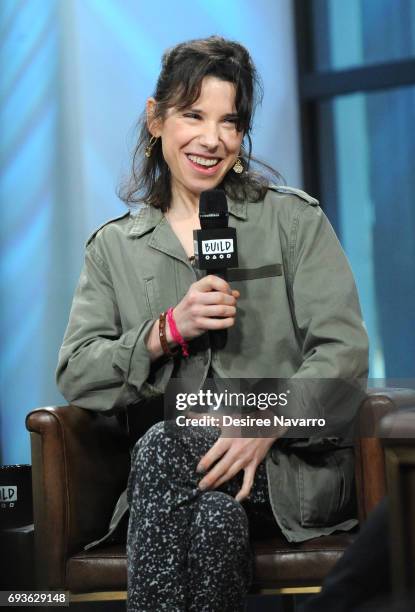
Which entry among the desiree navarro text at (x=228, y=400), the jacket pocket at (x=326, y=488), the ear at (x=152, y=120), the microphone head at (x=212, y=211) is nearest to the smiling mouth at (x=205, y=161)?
the ear at (x=152, y=120)

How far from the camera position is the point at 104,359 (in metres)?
1.87

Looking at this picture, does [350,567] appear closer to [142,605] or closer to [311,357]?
[142,605]

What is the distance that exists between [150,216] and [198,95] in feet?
0.91

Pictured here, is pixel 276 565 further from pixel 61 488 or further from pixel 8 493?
pixel 8 493

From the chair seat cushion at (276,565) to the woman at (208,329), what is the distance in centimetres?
4

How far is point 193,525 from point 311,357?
0.38m

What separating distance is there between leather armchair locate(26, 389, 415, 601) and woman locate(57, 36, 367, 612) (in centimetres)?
6

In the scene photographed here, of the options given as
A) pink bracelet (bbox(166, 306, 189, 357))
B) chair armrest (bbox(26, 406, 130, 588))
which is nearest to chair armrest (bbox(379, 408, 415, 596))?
pink bracelet (bbox(166, 306, 189, 357))

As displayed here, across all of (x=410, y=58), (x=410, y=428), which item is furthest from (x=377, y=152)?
(x=410, y=428)

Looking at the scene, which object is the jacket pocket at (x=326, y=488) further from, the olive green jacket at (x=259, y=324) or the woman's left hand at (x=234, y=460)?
the woman's left hand at (x=234, y=460)

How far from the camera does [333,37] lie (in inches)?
162

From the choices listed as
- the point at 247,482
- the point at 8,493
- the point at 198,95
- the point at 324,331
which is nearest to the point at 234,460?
the point at 247,482

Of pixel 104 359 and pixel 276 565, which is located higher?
pixel 104 359

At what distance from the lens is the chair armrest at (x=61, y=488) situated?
71.1 inches
